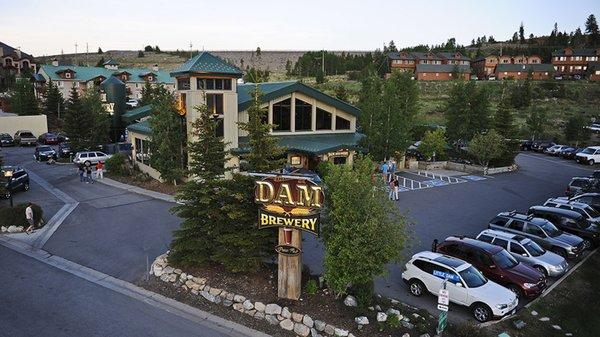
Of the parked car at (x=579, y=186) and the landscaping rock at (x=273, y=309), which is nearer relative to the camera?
the landscaping rock at (x=273, y=309)

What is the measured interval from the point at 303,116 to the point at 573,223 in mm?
22017

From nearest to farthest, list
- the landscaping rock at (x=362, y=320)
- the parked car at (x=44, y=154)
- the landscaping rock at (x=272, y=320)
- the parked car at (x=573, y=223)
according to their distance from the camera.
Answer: the landscaping rock at (x=362, y=320) < the landscaping rock at (x=272, y=320) < the parked car at (x=573, y=223) < the parked car at (x=44, y=154)

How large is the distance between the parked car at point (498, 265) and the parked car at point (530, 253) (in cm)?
120

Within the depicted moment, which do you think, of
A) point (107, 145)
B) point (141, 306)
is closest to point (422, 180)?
point (141, 306)

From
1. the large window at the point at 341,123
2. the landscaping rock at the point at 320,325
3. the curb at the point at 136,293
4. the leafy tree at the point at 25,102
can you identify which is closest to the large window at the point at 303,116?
the large window at the point at 341,123

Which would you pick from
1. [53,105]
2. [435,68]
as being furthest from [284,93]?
[435,68]

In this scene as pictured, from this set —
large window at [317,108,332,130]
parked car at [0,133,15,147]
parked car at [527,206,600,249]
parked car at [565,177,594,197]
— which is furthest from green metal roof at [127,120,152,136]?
parked car at [565,177,594,197]

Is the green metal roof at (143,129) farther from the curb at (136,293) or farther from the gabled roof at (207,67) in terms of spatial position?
the curb at (136,293)

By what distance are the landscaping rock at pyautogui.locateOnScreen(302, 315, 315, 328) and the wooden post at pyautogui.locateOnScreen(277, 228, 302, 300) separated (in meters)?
1.06

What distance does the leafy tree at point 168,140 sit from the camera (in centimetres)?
2941

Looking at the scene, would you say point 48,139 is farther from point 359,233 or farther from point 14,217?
point 359,233

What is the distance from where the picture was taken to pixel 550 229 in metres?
20.8

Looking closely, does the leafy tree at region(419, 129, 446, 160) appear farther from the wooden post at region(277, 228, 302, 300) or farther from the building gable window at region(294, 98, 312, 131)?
the wooden post at region(277, 228, 302, 300)

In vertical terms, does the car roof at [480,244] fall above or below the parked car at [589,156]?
above
